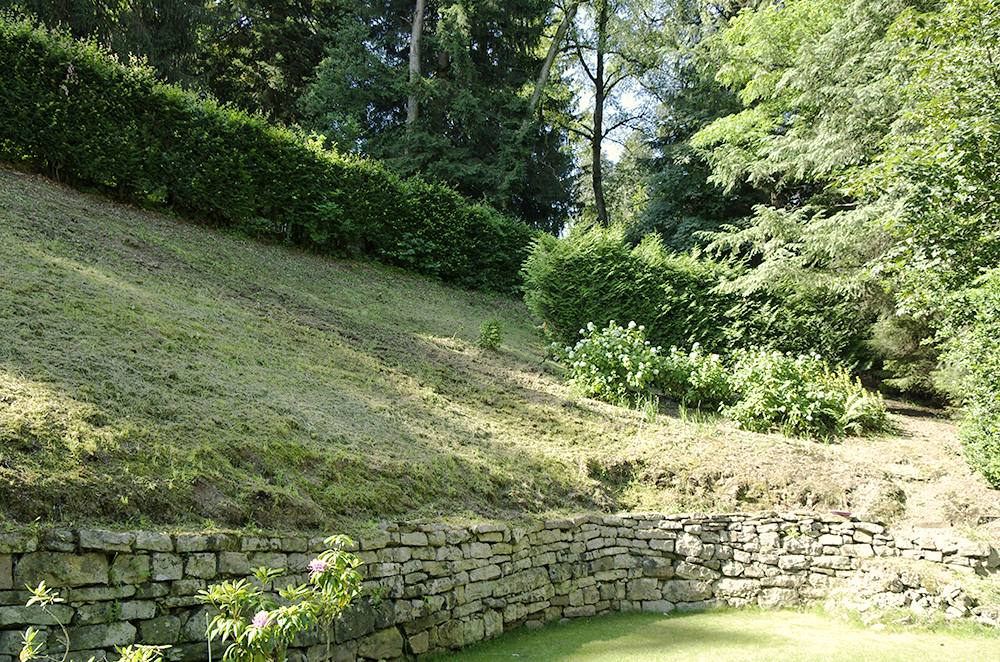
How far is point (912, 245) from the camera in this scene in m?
7.26

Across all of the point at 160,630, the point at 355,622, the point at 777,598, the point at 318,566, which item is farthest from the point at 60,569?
the point at 777,598

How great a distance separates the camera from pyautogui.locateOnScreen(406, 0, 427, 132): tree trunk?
55.6ft

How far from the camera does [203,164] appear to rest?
9656 mm

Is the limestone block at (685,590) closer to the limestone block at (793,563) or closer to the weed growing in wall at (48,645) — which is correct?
the limestone block at (793,563)

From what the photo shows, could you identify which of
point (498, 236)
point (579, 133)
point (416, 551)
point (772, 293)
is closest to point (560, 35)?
point (579, 133)

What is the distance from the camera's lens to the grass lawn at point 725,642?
4062mm

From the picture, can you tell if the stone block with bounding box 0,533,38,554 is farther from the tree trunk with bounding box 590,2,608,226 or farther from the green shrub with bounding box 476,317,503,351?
the tree trunk with bounding box 590,2,608,226

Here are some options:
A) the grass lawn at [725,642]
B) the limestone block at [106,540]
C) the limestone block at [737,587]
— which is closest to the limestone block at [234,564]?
the limestone block at [106,540]

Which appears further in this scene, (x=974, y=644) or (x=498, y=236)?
(x=498, y=236)

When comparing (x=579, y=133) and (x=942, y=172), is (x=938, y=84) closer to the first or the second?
(x=942, y=172)

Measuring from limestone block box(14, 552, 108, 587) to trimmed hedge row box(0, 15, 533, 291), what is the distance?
7779 millimetres

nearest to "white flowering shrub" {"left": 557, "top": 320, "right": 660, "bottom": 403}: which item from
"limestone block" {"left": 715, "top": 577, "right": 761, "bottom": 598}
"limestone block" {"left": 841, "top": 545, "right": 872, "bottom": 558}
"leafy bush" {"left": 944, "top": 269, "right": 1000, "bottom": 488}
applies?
"limestone block" {"left": 715, "top": 577, "right": 761, "bottom": 598}

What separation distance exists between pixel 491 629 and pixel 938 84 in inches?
302

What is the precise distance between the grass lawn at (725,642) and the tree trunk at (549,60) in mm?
14909
